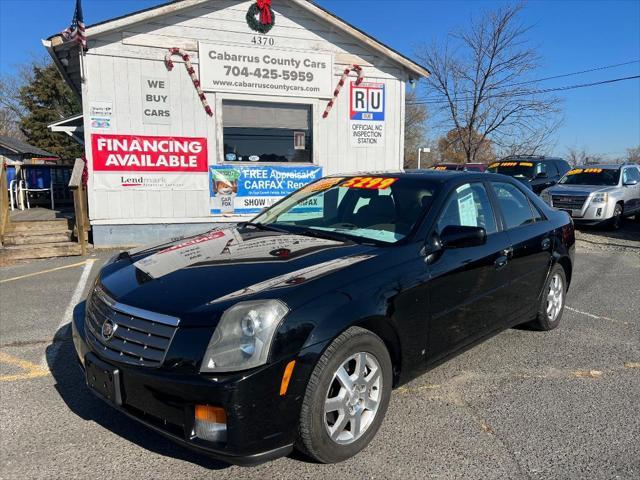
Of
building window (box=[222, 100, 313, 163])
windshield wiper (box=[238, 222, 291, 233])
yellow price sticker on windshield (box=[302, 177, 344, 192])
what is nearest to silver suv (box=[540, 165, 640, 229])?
building window (box=[222, 100, 313, 163])

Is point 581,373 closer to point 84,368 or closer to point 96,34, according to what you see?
point 84,368

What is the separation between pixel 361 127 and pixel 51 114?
33.5m

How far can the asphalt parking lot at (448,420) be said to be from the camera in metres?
2.62

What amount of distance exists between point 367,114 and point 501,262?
7.40 m

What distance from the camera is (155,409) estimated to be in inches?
91.8

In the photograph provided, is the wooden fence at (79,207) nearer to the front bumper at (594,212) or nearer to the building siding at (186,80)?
the building siding at (186,80)

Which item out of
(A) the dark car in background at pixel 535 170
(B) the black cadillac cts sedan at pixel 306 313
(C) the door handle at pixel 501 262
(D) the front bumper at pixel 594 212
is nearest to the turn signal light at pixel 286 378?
(B) the black cadillac cts sedan at pixel 306 313

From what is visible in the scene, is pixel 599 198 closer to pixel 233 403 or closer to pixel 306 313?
pixel 306 313

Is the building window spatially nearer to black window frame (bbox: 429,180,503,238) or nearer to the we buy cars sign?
the we buy cars sign

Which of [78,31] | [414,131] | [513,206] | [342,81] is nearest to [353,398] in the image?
[513,206]

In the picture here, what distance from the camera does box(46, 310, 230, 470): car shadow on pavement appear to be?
272 centimetres

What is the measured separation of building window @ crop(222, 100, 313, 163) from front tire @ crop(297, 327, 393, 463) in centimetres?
771

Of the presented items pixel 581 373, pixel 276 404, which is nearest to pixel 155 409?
pixel 276 404

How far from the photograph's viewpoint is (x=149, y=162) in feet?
30.1
